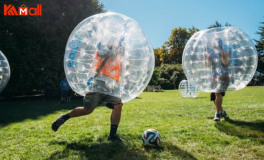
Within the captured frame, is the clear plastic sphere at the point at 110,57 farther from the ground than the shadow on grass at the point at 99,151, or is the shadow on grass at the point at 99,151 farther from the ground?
the clear plastic sphere at the point at 110,57

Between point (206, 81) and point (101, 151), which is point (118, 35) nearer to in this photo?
point (101, 151)

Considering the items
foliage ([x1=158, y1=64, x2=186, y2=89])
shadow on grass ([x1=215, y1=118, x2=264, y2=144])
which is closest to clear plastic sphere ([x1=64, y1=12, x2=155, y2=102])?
shadow on grass ([x1=215, y1=118, x2=264, y2=144])

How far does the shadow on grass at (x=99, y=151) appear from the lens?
3.34 meters

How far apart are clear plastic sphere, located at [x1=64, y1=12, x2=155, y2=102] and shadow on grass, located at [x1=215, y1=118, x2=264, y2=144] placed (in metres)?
2.13

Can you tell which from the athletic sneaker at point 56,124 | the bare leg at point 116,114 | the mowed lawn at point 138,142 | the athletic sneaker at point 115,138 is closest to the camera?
the mowed lawn at point 138,142

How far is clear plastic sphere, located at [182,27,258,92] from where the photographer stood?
5.17m

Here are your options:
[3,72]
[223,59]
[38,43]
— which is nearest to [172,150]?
[223,59]

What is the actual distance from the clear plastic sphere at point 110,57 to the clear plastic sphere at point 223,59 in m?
1.87

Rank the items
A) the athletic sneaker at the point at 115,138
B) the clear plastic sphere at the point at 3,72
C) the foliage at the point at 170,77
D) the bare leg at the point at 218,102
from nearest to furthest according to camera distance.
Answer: the athletic sneaker at the point at 115,138
the bare leg at the point at 218,102
the clear plastic sphere at the point at 3,72
the foliage at the point at 170,77

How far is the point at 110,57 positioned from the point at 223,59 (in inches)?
114

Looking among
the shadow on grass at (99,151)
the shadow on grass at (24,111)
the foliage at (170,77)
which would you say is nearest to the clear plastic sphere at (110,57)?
the shadow on grass at (99,151)

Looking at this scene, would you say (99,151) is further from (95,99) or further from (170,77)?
(170,77)

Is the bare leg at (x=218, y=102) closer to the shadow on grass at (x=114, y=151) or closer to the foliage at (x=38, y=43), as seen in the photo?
the shadow on grass at (x=114, y=151)

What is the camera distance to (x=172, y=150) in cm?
352
